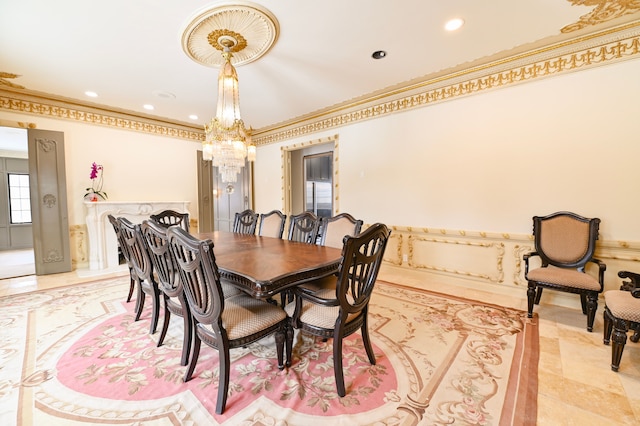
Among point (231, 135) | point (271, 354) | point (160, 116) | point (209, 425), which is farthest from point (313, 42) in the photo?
point (160, 116)

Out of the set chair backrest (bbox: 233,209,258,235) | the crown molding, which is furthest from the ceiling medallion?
the crown molding

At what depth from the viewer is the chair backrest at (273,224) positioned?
3.20 m

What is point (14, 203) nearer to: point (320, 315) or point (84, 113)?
point (84, 113)

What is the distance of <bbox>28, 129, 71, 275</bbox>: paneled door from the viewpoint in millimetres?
3828

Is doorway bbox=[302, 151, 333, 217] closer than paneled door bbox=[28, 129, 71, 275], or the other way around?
paneled door bbox=[28, 129, 71, 275]

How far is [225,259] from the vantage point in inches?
74.5

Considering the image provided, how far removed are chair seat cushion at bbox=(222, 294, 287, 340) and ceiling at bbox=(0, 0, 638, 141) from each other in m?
2.29

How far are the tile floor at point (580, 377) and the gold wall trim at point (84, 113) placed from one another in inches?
249

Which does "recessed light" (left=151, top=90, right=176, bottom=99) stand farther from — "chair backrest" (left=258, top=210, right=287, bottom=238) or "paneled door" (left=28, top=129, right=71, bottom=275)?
"chair backrest" (left=258, top=210, right=287, bottom=238)

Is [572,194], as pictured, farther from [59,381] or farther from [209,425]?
[59,381]

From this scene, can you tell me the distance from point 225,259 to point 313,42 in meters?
2.21

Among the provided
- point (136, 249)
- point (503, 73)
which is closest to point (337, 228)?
point (136, 249)

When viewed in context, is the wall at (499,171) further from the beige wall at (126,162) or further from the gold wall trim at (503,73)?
the beige wall at (126,162)

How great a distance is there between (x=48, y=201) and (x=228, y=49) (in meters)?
3.89
